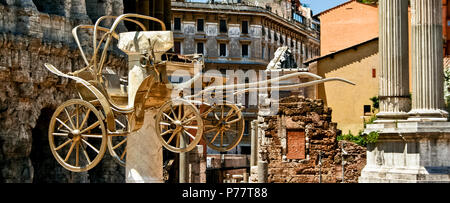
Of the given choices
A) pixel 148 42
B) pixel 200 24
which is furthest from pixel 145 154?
pixel 200 24

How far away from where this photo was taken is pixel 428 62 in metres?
A: 16.4

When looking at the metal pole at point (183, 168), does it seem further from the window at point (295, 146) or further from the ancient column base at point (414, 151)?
the ancient column base at point (414, 151)

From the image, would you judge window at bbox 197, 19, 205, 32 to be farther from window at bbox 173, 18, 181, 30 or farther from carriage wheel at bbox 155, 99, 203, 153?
carriage wheel at bbox 155, 99, 203, 153

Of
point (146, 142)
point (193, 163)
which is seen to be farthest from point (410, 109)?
point (193, 163)

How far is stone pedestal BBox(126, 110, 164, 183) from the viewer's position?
36.3 feet

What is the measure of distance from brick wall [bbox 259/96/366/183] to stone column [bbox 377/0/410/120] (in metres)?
12.0

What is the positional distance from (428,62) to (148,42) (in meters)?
7.22

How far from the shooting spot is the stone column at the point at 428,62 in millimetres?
16406

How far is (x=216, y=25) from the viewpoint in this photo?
63.8 meters

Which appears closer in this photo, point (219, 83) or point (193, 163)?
point (219, 83)

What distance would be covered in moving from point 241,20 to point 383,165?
157 feet

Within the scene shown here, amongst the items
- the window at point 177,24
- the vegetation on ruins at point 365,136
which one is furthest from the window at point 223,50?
the vegetation on ruins at point 365,136
